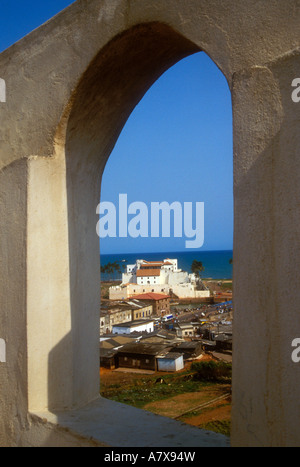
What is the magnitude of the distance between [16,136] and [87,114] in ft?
1.70

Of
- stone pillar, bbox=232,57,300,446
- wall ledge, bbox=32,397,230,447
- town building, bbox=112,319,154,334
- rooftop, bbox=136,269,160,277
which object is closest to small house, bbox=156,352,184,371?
town building, bbox=112,319,154,334

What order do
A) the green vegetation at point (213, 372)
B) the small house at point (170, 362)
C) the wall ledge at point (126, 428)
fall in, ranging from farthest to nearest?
the small house at point (170, 362)
the green vegetation at point (213, 372)
the wall ledge at point (126, 428)

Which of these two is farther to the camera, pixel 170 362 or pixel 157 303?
pixel 157 303

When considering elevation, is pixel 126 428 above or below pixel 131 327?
above

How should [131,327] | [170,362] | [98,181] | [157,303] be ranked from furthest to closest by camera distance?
[157,303] → [131,327] → [170,362] → [98,181]

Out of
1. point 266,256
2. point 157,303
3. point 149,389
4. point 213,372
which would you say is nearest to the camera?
point 266,256

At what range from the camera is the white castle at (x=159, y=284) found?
4875cm

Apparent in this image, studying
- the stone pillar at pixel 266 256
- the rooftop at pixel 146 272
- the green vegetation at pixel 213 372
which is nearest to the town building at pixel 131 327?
the green vegetation at pixel 213 372

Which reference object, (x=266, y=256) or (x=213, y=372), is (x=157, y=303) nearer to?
(x=213, y=372)

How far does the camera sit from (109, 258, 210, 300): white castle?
160 feet

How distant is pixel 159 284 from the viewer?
167 ft

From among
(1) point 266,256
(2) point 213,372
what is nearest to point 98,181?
(1) point 266,256

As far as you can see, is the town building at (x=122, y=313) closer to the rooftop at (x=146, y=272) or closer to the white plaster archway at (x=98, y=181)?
the rooftop at (x=146, y=272)

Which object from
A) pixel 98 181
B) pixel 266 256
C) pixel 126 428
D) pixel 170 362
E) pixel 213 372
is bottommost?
pixel 170 362
